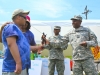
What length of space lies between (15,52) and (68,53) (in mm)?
16496

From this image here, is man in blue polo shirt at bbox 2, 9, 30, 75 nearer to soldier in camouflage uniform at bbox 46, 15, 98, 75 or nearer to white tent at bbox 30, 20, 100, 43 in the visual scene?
soldier in camouflage uniform at bbox 46, 15, 98, 75

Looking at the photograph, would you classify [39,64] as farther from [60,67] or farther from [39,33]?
[39,33]

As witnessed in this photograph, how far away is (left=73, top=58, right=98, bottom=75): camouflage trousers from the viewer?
464 centimetres

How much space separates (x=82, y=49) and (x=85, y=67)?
372 mm

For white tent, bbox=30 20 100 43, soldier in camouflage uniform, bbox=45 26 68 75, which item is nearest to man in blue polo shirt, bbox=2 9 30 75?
soldier in camouflage uniform, bbox=45 26 68 75

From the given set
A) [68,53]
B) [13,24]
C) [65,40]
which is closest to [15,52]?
[13,24]

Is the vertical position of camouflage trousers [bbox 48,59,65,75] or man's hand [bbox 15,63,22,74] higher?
man's hand [bbox 15,63,22,74]

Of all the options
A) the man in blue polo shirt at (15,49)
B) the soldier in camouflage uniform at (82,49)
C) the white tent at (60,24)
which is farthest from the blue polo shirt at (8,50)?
the white tent at (60,24)

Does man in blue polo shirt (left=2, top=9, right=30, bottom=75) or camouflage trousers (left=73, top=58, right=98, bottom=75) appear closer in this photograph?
man in blue polo shirt (left=2, top=9, right=30, bottom=75)

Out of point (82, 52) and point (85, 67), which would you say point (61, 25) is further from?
point (85, 67)

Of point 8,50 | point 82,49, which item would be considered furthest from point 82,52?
point 8,50

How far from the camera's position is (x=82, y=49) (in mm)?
4727

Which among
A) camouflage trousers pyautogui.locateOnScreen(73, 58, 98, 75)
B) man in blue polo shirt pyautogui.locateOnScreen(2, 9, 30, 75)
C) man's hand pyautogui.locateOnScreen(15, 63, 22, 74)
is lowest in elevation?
camouflage trousers pyautogui.locateOnScreen(73, 58, 98, 75)

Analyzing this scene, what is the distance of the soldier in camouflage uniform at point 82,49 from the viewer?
464cm
